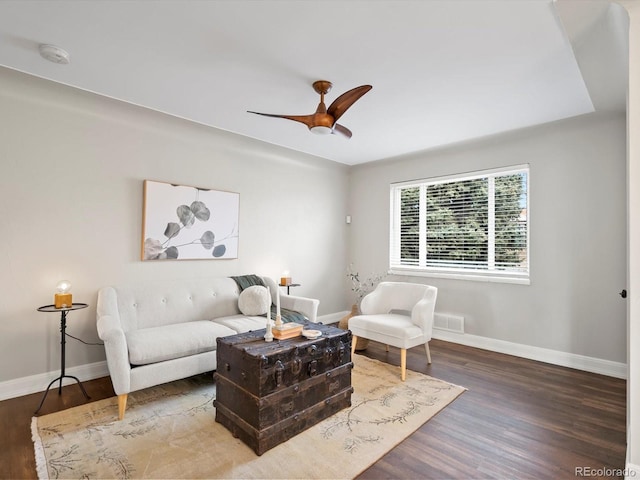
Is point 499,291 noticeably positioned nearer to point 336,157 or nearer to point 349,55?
point 336,157

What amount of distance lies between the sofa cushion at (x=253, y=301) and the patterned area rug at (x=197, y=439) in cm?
91

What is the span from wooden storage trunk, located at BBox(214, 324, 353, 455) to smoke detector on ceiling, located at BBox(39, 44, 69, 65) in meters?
2.25

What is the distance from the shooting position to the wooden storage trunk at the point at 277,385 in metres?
2.08

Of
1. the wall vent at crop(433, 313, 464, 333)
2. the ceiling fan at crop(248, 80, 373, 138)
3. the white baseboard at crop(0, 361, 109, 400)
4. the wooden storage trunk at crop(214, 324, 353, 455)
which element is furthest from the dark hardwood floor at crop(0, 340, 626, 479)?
the ceiling fan at crop(248, 80, 373, 138)

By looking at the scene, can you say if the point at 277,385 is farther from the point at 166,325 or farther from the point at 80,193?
the point at 80,193

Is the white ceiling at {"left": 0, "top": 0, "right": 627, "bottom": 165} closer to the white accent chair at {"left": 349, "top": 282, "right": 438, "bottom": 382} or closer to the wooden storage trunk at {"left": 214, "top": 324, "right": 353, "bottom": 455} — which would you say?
the white accent chair at {"left": 349, "top": 282, "right": 438, "bottom": 382}

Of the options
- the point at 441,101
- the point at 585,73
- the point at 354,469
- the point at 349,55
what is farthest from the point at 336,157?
the point at 354,469

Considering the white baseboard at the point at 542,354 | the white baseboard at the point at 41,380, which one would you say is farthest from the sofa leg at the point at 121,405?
the white baseboard at the point at 542,354

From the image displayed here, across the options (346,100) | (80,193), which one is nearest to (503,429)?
(346,100)

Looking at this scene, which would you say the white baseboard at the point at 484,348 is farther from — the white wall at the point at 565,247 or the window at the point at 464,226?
the window at the point at 464,226

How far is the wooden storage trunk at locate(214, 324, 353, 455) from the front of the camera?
208 cm

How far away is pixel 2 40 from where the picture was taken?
86.5 inches

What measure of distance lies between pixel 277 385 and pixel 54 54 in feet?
8.77

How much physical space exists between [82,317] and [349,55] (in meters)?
3.21
